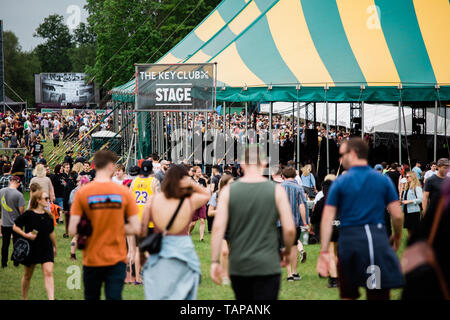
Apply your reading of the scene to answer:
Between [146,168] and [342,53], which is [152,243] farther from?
[342,53]

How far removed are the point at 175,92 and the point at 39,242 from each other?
6043mm

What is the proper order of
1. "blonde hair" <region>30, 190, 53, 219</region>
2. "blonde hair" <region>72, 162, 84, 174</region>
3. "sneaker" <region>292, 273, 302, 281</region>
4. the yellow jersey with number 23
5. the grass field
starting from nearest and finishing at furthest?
1. "blonde hair" <region>30, 190, 53, 219</region>
2. the grass field
3. the yellow jersey with number 23
4. "sneaker" <region>292, 273, 302, 281</region>
5. "blonde hair" <region>72, 162, 84, 174</region>

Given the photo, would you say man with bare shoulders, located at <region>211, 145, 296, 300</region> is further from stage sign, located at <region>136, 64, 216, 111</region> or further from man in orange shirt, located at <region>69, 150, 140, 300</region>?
stage sign, located at <region>136, 64, 216, 111</region>

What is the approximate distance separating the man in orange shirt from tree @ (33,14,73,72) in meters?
91.6

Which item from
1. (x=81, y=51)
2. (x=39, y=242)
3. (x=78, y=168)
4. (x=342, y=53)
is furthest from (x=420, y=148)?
(x=81, y=51)

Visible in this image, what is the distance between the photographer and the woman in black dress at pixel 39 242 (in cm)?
704

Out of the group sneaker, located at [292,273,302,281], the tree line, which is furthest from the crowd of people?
the tree line

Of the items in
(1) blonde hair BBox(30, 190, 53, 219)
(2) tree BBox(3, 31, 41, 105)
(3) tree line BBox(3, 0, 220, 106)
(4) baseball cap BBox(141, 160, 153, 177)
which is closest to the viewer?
(1) blonde hair BBox(30, 190, 53, 219)

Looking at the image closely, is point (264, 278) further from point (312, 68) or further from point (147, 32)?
point (147, 32)

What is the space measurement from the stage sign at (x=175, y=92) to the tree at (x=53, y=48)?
83882mm

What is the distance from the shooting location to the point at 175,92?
1258 centimetres

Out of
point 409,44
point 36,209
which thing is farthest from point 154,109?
point 409,44

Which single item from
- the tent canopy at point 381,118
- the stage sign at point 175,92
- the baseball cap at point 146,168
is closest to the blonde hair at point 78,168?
the stage sign at point 175,92

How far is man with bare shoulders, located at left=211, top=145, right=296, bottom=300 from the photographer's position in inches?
170
